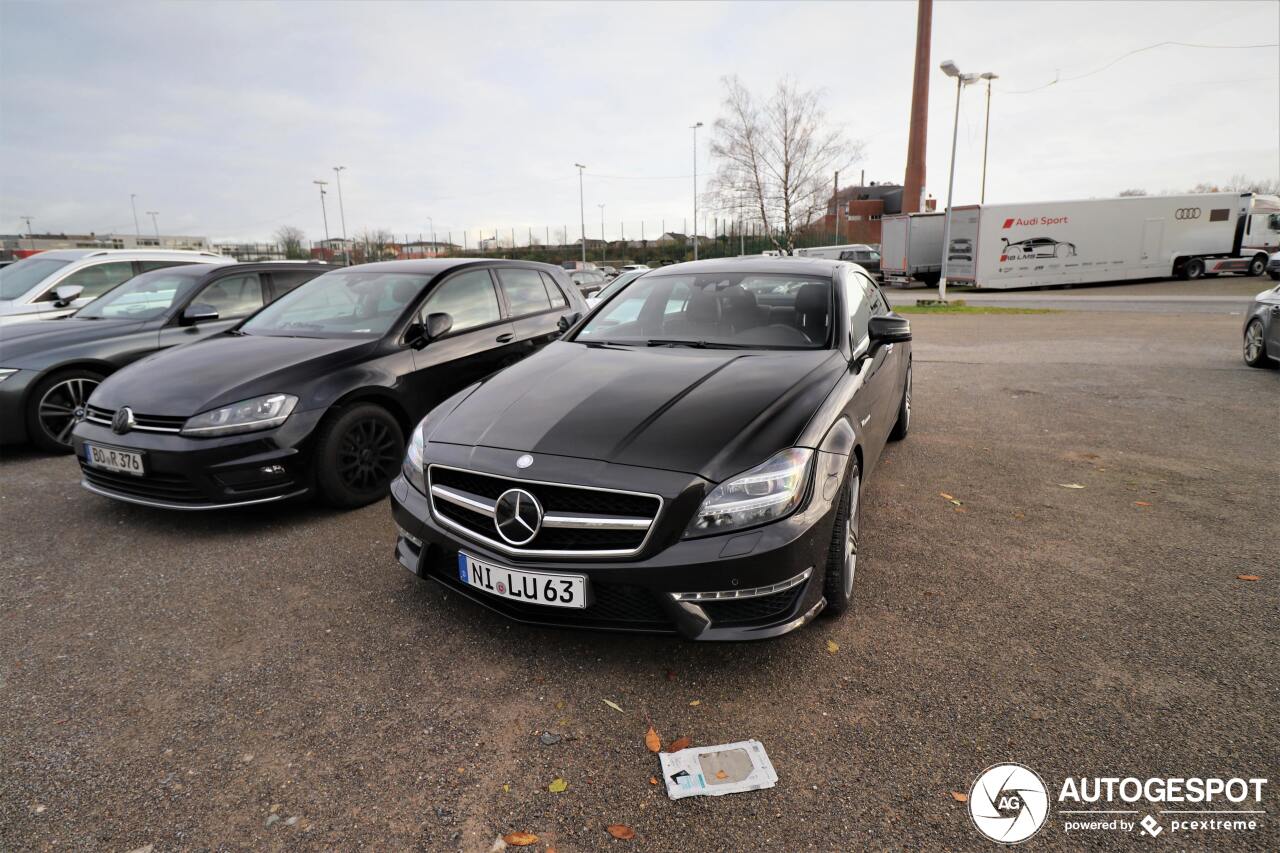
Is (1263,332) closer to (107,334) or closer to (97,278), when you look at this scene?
(107,334)

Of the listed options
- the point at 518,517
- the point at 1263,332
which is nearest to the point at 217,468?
the point at 518,517

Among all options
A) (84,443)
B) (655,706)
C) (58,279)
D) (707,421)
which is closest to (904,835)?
(655,706)

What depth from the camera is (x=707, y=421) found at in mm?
2682

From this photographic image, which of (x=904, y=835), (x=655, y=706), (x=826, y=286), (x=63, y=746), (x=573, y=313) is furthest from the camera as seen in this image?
(x=573, y=313)

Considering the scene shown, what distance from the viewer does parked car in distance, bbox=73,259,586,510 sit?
151 inches

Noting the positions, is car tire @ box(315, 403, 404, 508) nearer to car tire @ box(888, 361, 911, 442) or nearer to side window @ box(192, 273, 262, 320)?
side window @ box(192, 273, 262, 320)

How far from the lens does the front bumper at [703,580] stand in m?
2.35

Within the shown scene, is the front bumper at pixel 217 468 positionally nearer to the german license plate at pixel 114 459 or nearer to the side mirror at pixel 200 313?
the german license plate at pixel 114 459

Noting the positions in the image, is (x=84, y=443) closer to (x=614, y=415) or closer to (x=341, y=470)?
(x=341, y=470)

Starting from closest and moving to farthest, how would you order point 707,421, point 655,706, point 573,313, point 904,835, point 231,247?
1. point 904,835
2. point 655,706
3. point 707,421
4. point 573,313
5. point 231,247

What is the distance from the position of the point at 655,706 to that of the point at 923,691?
3.14ft

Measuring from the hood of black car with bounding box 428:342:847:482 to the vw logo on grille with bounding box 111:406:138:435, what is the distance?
2.15 metres

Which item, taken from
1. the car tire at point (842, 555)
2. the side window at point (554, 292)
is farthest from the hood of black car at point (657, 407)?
the side window at point (554, 292)

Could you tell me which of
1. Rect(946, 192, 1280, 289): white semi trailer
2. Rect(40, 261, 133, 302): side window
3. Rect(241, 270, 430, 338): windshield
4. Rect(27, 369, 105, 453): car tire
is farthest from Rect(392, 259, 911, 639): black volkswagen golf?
Rect(946, 192, 1280, 289): white semi trailer
